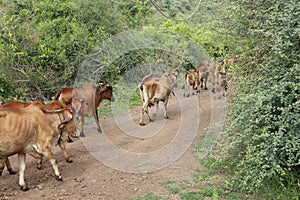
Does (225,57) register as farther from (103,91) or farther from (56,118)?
(103,91)

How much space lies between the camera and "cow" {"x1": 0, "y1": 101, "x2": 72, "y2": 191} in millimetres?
6176

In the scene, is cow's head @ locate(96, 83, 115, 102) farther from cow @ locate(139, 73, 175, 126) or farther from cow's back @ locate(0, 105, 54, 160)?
cow's back @ locate(0, 105, 54, 160)

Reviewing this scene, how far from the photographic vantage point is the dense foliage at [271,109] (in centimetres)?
502

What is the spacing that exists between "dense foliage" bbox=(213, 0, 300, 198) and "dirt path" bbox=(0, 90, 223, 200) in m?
0.86

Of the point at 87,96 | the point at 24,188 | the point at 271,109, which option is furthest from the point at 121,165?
the point at 87,96

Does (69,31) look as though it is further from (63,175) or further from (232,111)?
(232,111)

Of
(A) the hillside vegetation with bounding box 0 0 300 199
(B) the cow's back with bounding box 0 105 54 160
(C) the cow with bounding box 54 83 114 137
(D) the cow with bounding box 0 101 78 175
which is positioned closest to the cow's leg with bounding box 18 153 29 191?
(B) the cow's back with bounding box 0 105 54 160

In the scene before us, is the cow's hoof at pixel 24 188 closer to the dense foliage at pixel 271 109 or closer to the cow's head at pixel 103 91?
the dense foliage at pixel 271 109

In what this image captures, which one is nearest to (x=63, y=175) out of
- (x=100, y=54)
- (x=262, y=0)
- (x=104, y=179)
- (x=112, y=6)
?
(x=104, y=179)

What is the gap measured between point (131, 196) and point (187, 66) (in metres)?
13.0

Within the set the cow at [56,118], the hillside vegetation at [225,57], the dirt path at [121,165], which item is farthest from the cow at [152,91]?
the cow at [56,118]

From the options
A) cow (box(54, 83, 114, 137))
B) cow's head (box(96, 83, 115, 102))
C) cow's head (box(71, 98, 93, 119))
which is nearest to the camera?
cow's head (box(71, 98, 93, 119))

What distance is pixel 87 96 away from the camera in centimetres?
Answer: 990

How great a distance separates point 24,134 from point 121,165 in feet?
6.19
